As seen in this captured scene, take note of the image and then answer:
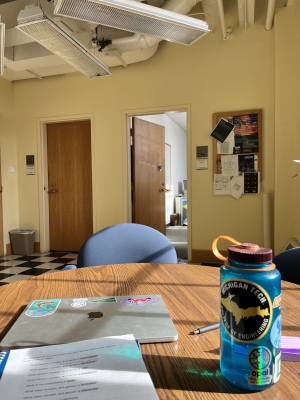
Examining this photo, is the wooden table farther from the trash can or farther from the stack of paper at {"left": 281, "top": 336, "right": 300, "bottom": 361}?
the trash can

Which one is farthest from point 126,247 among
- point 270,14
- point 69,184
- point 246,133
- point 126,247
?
point 69,184

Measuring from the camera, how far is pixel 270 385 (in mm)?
447

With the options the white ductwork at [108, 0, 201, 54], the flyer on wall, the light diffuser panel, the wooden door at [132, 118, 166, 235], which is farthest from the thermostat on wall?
the flyer on wall

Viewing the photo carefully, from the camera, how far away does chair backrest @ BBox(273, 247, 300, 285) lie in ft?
3.81

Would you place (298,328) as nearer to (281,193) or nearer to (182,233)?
(281,193)

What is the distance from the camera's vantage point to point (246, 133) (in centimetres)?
379

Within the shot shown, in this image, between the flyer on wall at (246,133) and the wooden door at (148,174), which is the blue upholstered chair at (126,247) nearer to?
the flyer on wall at (246,133)

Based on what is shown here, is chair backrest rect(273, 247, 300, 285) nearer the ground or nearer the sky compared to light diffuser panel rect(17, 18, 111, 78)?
nearer the ground

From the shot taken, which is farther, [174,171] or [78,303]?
[174,171]

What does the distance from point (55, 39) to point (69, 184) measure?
2440 millimetres

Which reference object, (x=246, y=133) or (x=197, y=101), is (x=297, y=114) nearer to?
(x=246, y=133)

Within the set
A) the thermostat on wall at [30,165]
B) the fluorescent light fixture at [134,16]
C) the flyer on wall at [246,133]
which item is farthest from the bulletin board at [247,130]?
the thermostat on wall at [30,165]

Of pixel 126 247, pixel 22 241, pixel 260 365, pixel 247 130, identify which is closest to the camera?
pixel 260 365

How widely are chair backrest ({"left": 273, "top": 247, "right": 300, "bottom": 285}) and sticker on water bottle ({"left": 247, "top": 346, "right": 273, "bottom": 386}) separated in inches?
31.7
